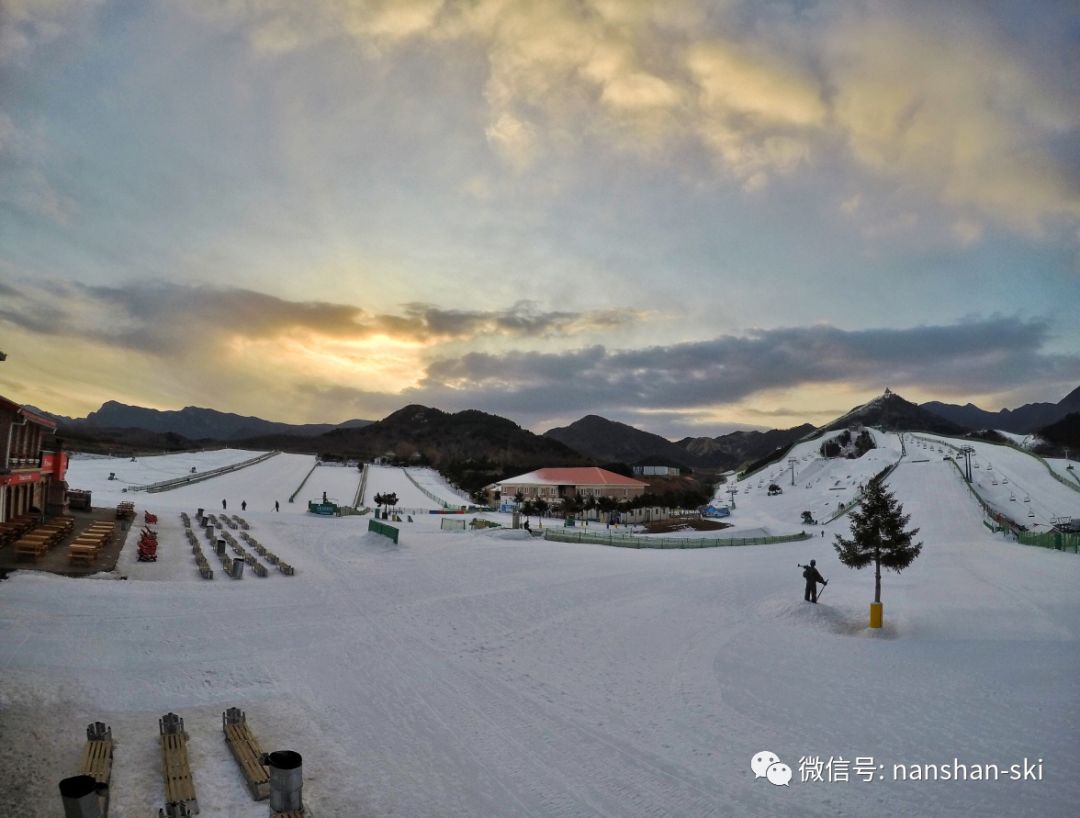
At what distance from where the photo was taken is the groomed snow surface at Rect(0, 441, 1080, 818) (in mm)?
8500

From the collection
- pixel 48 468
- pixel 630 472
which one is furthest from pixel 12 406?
pixel 630 472

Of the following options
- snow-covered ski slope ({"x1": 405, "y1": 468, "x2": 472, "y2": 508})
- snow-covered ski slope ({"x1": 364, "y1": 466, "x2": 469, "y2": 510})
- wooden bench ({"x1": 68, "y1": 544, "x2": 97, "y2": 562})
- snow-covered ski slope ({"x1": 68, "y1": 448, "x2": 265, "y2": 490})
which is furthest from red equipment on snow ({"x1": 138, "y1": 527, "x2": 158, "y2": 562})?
snow-covered ski slope ({"x1": 405, "y1": 468, "x2": 472, "y2": 508})

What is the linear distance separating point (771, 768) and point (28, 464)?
3224 cm

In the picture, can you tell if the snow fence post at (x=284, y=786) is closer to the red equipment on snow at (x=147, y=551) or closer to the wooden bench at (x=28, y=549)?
the wooden bench at (x=28, y=549)

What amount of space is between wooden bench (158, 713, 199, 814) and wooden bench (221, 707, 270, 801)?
59 cm

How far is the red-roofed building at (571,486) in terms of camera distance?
249ft

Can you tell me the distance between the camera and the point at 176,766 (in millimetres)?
8391

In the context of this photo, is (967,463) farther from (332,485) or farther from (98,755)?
(98,755)

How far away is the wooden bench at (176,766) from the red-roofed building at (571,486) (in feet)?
212

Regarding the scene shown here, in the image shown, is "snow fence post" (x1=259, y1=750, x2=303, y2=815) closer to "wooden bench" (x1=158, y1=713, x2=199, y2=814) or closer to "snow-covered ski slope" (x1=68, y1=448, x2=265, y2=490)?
"wooden bench" (x1=158, y1=713, x2=199, y2=814)

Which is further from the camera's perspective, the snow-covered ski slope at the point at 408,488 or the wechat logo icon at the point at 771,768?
the snow-covered ski slope at the point at 408,488

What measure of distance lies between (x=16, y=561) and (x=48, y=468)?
14035 millimetres

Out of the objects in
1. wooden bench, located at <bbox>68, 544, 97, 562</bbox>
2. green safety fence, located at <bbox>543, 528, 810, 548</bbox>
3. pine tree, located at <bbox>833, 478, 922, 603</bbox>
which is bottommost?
Answer: green safety fence, located at <bbox>543, 528, 810, 548</bbox>

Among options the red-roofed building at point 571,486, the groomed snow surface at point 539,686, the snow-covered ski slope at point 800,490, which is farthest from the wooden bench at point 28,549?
the red-roofed building at point 571,486
